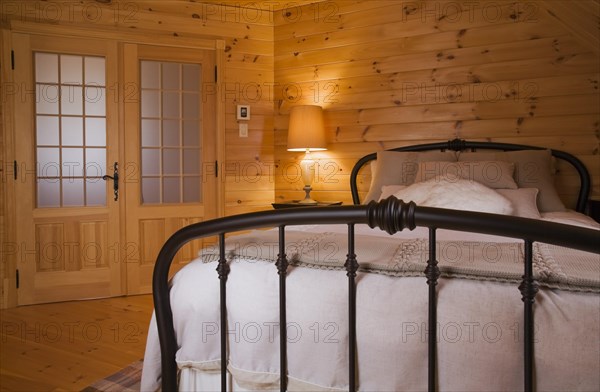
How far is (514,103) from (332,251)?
2.41 metres

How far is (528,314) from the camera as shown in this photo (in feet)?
3.37

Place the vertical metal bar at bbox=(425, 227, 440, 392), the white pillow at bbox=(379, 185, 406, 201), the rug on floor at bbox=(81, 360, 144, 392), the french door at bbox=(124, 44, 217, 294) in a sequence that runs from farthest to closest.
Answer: the french door at bbox=(124, 44, 217, 294) → the white pillow at bbox=(379, 185, 406, 201) → the rug on floor at bbox=(81, 360, 144, 392) → the vertical metal bar at bbox=(425, 227, 440, 392)

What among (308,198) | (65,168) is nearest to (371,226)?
(308,198)

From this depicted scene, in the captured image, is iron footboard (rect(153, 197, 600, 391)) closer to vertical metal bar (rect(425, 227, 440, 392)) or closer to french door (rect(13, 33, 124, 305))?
vertical metal bar (rect(425, 227, 440, 392))

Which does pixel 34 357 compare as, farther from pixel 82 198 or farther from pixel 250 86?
pixel 250 86

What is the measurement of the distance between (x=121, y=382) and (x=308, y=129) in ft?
7.23

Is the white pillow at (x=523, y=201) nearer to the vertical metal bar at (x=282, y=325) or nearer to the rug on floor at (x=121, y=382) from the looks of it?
the vertical metal bar at (x=282, y=325)

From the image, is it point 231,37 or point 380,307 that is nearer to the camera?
point 380,307

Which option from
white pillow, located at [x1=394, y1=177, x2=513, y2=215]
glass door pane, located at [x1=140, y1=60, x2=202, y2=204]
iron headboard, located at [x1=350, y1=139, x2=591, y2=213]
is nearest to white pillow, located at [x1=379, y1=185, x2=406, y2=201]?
white pillow, located at [x1=394, y1=177, x2=513, y2=215]

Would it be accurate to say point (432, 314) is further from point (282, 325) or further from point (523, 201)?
point (523, 201)

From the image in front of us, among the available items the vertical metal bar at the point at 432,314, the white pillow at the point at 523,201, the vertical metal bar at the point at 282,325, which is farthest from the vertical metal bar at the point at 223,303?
the white pillow at the point at 523,201

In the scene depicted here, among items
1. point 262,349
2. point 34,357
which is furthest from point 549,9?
point 34,357

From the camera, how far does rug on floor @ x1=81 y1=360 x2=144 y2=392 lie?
2156 mm

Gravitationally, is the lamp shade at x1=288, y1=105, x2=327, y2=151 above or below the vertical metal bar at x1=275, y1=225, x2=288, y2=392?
above
